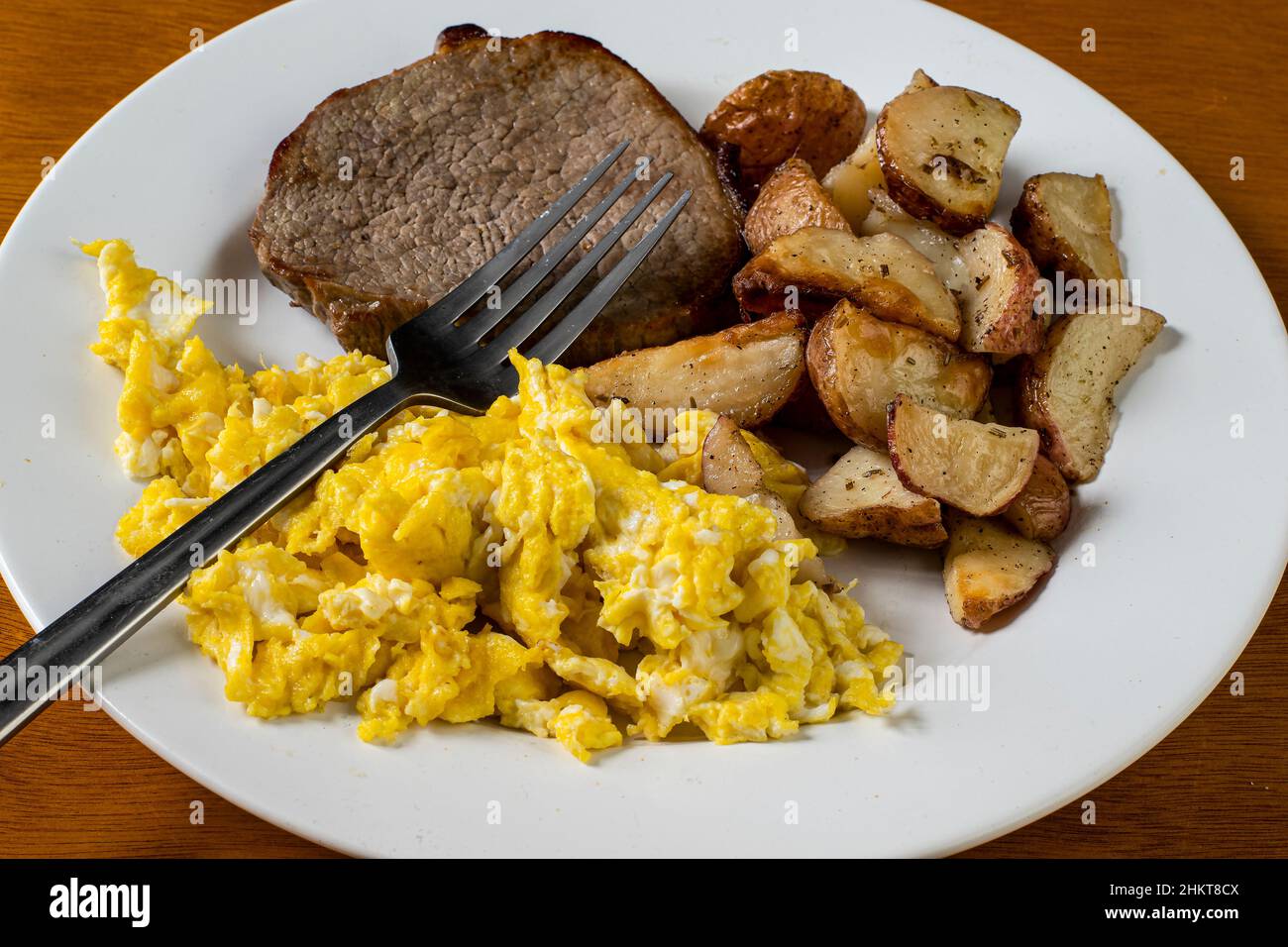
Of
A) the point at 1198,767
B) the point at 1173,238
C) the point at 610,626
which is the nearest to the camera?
the point at 610,626

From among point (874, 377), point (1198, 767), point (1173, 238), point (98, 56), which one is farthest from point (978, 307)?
point (98, 56)

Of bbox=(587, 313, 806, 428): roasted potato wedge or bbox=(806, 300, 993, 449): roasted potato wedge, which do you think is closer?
bbox=(806, 300, 993, 449): roasted potato wedge

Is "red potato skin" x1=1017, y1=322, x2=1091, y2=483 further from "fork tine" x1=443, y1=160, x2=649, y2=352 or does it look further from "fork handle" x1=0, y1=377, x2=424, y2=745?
"fork handle" x1=0, y1=377, x2=424, y2=745

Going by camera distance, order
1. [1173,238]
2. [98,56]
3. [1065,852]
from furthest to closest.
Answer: [98,56] → [1173,238] → [1065,852]

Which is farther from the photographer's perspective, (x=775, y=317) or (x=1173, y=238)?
(x=1173, y=238)

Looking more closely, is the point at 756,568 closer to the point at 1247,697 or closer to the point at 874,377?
the point at 874,377

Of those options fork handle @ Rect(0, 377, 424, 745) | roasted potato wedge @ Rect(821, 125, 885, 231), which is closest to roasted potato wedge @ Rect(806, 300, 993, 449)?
roasted potato wedge @ Rect(821, 125, 885, 231)

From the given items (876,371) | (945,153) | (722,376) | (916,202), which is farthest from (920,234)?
(722,376)
